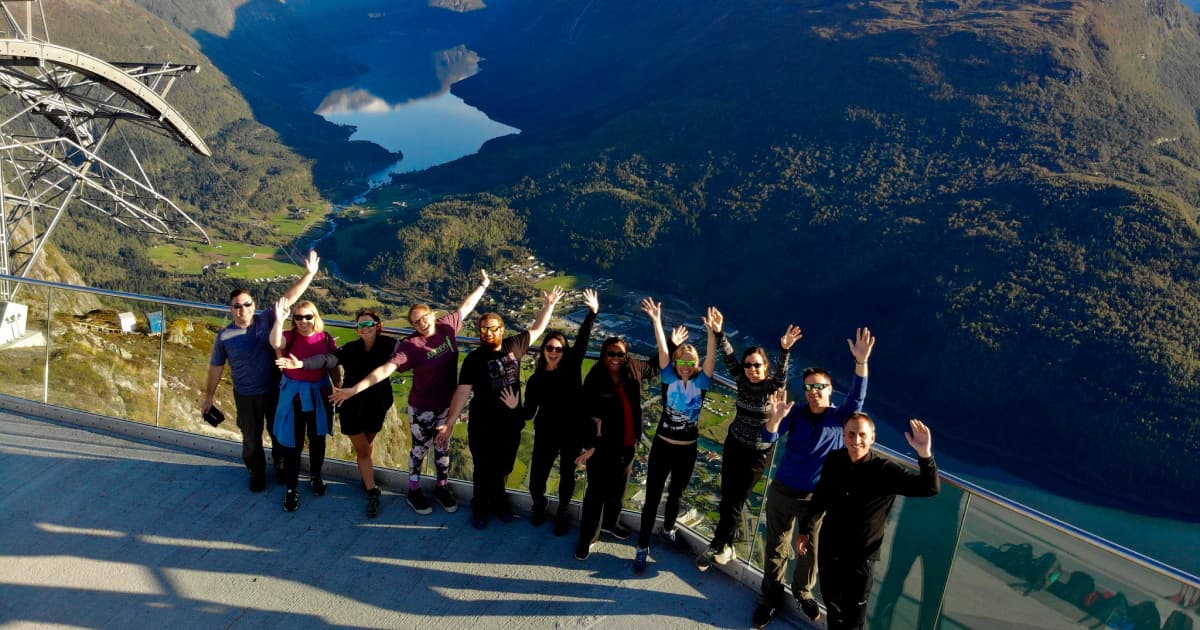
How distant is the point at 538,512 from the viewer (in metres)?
6.55

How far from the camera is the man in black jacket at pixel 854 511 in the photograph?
15.9ft

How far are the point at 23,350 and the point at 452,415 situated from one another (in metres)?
5.56

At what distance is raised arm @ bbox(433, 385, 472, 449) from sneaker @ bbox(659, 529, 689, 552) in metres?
1.94

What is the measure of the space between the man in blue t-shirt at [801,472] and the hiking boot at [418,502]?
2.87m

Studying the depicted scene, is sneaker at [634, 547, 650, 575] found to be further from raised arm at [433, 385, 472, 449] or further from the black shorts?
the black shorts

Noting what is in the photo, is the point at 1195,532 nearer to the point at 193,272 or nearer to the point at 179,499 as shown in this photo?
the point at 179,499

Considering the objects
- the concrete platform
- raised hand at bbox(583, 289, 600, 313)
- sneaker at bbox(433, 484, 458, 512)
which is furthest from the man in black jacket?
sneaker at bbox(433, 484, 458, 512)

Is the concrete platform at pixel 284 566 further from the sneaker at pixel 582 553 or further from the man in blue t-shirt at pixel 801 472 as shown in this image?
the man in blue t-shirt at pixel 801 472

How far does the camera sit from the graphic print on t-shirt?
19.9ft

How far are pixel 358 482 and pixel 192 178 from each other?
17473 centimetres

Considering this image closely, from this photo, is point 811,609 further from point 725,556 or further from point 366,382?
point 366,382

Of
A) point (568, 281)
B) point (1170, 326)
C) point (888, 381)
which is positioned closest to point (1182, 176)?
point (1170, 326)

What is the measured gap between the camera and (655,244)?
127 meters

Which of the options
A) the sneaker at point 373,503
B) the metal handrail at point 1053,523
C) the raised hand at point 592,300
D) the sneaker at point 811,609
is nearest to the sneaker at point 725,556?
the sneaker at point 811,609
